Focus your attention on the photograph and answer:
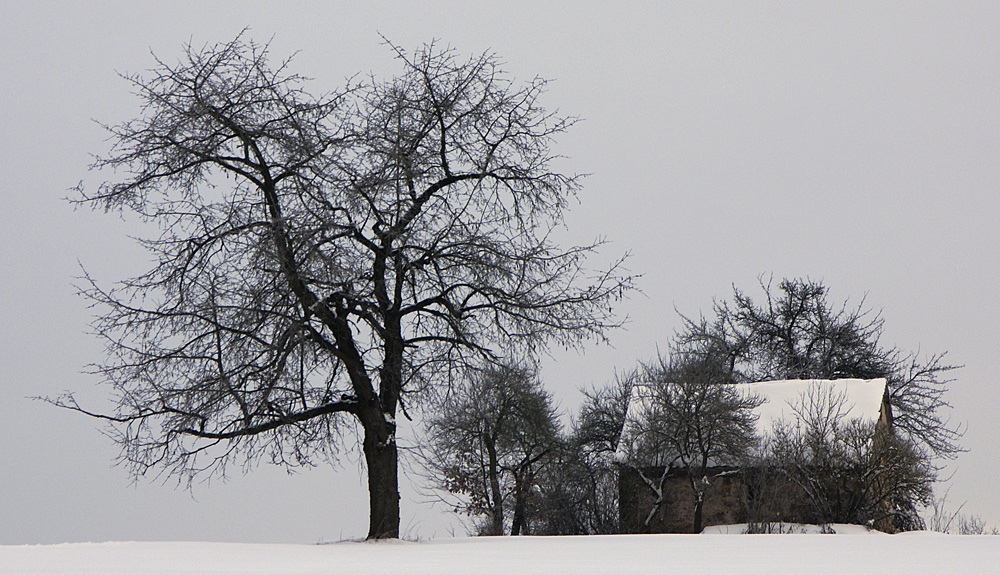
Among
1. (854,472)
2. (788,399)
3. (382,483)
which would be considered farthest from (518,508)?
(382,483)

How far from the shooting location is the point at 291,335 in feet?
42.2

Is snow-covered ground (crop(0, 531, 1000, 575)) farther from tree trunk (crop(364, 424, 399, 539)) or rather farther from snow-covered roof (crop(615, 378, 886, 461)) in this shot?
snow-covered roof (crop(615, 378, 886, 461))

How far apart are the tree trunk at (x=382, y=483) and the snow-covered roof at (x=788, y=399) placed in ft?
58.3

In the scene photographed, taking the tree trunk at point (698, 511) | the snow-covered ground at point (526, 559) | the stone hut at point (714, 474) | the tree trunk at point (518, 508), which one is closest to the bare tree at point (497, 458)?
the tree trunk at point (518, 508)

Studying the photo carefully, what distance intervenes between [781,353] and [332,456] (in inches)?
1188

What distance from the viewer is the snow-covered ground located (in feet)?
23.7

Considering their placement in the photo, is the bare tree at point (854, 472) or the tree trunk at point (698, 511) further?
the tree trunk at point (698, 511)

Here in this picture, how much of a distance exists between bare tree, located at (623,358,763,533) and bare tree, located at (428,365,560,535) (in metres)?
4.19

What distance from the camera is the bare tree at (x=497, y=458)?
33.2 metres

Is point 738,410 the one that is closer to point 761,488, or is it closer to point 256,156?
point 761,488

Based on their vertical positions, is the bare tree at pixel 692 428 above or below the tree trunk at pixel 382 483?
above

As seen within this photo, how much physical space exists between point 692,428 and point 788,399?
4873 millimetres

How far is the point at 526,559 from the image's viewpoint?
8.50 metres

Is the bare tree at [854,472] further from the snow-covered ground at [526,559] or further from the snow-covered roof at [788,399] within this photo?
the snow-covered ground at [526,559]
